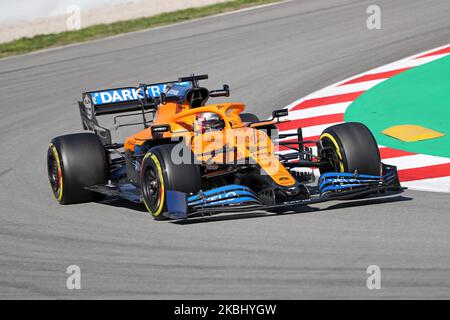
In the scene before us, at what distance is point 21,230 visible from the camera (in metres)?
9.57

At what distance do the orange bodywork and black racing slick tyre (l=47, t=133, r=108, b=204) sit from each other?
0.59m

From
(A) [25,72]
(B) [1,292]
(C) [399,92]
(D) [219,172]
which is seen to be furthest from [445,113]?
(A) [25,72]

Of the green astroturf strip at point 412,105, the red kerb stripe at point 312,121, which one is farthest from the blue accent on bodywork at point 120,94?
the green astroturf strip at point 412,105

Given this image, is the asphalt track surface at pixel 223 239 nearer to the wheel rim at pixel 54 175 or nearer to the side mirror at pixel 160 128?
the wheel rim at pixel 54 175

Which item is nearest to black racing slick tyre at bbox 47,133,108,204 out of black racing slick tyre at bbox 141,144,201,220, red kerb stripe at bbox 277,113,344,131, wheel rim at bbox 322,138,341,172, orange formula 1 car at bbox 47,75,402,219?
orange formula 1 car at bbox 47,75,402,219

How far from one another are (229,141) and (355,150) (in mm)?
1292

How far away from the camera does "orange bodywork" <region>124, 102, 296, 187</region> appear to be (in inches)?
368

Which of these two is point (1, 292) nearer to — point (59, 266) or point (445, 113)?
point (59, 266)

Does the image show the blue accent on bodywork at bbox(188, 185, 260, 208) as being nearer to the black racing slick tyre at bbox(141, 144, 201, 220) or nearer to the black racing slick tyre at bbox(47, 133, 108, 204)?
the black racing slick tyre at bbox(141, 144, 201, 220)

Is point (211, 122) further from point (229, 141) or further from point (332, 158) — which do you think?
point (332, 158)

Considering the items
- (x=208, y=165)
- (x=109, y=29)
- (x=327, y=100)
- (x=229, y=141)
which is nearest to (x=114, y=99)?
(x=208, y=165)

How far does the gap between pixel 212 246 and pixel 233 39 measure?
465 inches

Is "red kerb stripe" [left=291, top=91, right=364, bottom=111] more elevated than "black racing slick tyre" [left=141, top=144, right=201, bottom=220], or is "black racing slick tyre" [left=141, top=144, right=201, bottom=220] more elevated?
"red kerb stripe" [left=291, top=91, right=364, bottom=111]

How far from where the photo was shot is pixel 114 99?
11.5 metres
